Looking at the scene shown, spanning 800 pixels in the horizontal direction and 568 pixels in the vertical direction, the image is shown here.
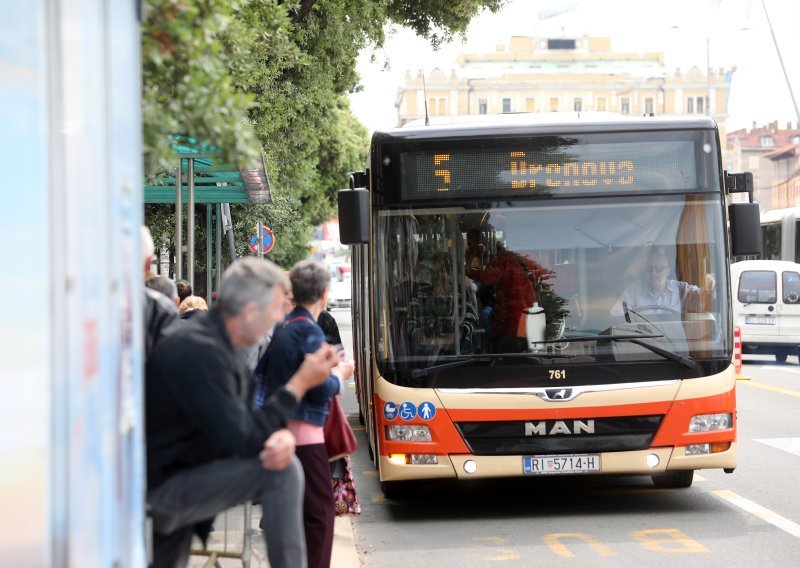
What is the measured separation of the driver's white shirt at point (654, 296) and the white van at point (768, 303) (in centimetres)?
1807

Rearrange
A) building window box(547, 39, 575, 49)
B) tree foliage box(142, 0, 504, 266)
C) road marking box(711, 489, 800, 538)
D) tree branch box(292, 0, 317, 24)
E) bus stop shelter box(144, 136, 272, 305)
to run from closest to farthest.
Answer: tree foliage box(142, 0, 504, 266), road marking box(711, 489, 800, 538), bus stop shelter box(144, 136, 272, 305), tree branch box(292, 0, 317, 24), building window box(547, 39, 575, 49)

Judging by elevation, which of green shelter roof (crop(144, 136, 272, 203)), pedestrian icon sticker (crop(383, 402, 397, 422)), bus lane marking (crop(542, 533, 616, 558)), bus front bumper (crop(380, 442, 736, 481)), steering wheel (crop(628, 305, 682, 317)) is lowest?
bus lane marking (crop(542, 533, 616, 558))

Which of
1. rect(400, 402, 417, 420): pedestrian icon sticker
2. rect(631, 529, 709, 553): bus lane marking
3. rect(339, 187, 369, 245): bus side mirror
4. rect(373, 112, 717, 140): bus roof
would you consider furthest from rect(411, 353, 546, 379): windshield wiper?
rect(373, 112, 717, 140): bus roof

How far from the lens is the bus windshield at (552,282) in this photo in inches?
366

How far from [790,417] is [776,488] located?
241 inches

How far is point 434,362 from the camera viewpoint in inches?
365

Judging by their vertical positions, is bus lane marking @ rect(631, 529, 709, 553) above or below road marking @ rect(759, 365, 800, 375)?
above

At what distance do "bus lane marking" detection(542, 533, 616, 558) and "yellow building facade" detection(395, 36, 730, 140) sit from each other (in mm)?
122571

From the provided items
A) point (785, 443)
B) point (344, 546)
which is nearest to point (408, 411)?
point (344, 546)

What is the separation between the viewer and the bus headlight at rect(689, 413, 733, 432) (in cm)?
929

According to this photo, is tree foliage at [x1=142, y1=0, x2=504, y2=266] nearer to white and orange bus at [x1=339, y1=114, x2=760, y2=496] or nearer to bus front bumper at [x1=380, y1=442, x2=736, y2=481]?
white and orange bus at [x1=339, y1=114, x2=760, y2=496]

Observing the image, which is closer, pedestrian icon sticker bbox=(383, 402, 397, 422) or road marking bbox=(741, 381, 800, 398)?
pedestrian icon sticker bbox=(383, 402, 397, 422)

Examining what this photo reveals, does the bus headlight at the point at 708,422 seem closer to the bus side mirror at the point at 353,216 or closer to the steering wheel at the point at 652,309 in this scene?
the steering wheel at the point at 652,309

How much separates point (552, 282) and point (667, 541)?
201cm
